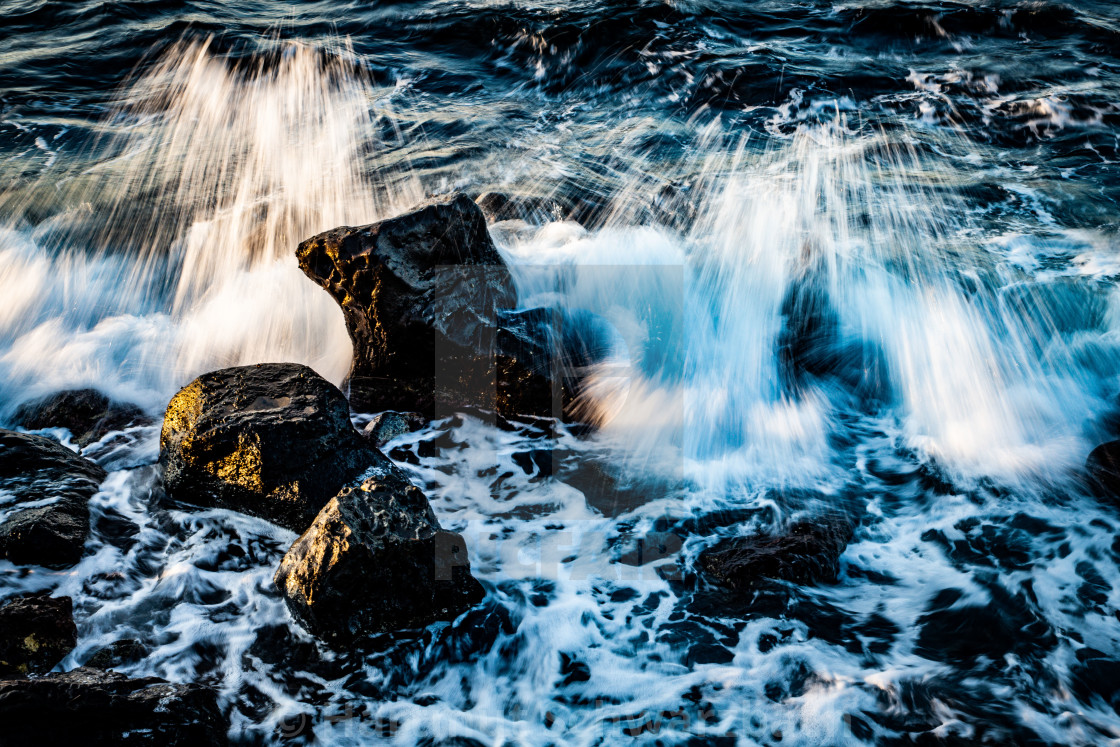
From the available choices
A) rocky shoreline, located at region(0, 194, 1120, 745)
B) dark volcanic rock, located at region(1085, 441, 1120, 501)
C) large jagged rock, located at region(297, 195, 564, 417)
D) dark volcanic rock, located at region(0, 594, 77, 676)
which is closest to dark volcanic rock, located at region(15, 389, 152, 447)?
rocky shoreline, located at region(0, 194, 1120, 745)

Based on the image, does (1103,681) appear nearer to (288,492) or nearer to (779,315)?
(779,315)

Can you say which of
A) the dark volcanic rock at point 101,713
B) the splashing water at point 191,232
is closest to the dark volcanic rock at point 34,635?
the dark volcanic rock at point 101,713

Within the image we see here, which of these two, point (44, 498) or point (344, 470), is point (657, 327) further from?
point (44, 498)

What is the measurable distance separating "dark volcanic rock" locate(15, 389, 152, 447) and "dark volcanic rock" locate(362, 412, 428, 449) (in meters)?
1.36

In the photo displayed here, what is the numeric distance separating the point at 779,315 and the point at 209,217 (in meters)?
4.70

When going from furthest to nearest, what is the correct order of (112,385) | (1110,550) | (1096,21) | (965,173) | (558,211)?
(1096,21)
(965,173)
(558,211)
(112,385)
(1110,550)

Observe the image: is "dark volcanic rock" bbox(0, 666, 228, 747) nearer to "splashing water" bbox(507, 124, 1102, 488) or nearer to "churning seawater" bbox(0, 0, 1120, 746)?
"churning seawater" bbox(0, 0, 1120, 746)

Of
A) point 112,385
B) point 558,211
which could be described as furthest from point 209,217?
point 558,211

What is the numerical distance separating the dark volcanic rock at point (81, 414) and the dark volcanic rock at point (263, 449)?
2.86ft

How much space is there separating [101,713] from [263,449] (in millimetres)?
1294

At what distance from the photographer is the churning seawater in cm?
271

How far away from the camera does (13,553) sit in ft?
9.86

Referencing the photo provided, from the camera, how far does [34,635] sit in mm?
2619

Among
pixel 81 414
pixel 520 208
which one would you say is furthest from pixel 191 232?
pixel 520 208
